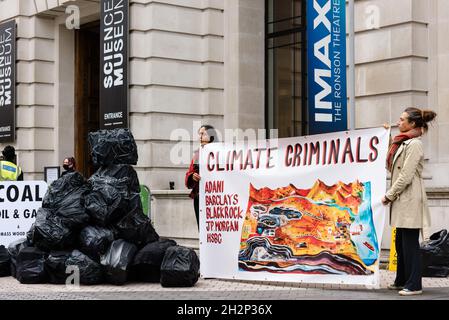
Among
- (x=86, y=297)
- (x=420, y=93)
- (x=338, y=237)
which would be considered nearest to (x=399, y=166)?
(x=338, y=237)

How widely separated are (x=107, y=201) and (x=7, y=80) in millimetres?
13336

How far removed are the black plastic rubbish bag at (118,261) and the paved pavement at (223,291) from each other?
12 centimetres

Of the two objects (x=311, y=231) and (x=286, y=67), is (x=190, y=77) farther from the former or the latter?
(x=311, y=231)

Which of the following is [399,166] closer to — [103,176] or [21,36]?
[103,176]

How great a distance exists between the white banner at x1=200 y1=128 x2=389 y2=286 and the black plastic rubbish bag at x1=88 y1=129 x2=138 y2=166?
3.39 feet

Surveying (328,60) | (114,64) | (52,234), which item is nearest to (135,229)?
(52,234)

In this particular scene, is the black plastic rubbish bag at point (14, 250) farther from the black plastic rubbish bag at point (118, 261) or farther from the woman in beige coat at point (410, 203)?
the woman in beige coat at point (410, 203)

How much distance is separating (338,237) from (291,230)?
2.15ft

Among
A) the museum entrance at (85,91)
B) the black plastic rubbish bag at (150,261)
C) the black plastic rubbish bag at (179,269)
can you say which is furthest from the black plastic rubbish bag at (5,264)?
the museum entrance at (85,91)

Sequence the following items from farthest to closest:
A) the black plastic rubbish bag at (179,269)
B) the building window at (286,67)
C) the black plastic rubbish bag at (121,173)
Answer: the building window at (286,67) → the black plastic rubbish bag at (121,173) → the black plastic rubbish bag at (179,269)

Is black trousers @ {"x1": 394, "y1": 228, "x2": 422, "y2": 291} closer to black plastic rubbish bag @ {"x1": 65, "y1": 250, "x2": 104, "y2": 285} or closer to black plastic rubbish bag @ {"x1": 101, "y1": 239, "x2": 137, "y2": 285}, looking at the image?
black plastic rubbish bag @ {"x1": 101, "y1": 239, "x2": 137, "y2": 285}

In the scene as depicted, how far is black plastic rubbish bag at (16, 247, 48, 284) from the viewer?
33.1 feet

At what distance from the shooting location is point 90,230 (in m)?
10.0

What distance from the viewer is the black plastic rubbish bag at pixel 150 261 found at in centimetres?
992
